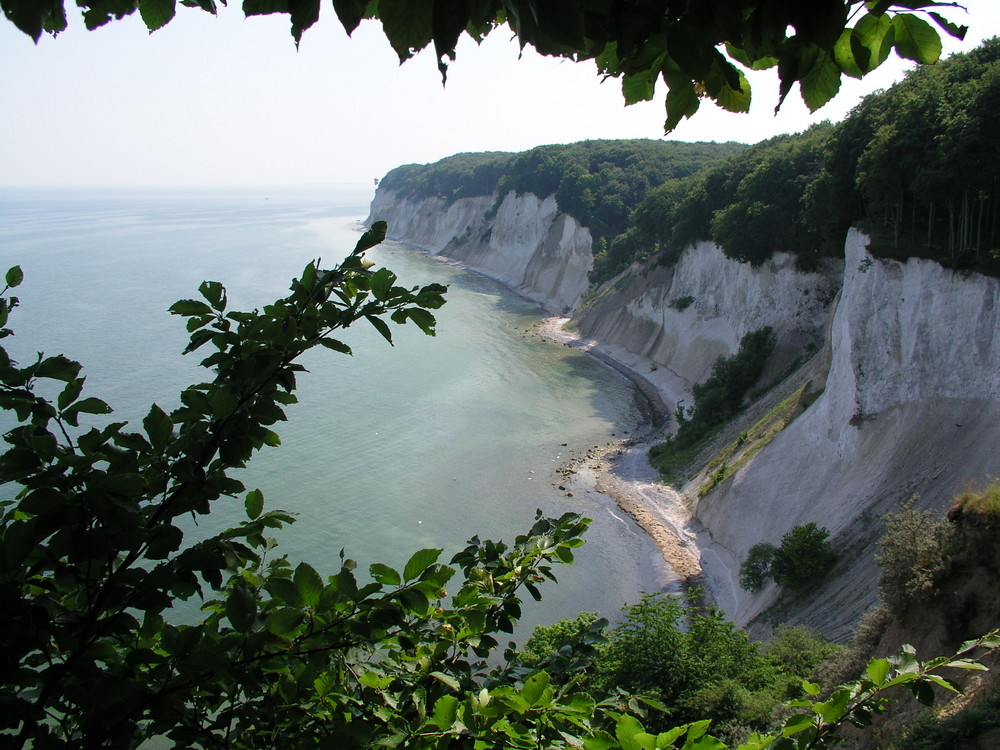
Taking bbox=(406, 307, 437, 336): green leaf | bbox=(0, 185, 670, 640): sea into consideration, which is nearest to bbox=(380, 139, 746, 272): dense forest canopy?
bbox=(0, 185, 670, 640): sea

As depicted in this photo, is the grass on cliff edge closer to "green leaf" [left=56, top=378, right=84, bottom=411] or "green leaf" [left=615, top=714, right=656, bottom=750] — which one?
"green leaf" [left=615, top=714, right=656, bottom=750]

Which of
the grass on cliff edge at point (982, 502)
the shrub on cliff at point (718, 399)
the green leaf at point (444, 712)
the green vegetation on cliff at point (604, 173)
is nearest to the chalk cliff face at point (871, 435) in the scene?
the grass on cliff edge at point (982, 502)

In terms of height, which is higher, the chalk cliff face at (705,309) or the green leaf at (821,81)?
the green leaf at (821,81)

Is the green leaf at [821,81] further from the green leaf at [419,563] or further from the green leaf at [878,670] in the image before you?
the green leaf at [878,670]

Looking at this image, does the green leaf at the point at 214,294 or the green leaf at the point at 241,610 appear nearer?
the green leaf at the point at 241,610

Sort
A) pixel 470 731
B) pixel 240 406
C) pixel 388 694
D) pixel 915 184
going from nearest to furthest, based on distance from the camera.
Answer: pixel 470 731 < pixel 240 406 < pixel 388 694 < pixel 915 184

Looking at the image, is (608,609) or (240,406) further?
(608,609)

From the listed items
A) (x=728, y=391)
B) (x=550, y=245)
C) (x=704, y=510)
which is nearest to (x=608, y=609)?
(x=704, y=510)

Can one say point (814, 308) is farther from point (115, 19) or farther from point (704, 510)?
point (115, 19)
